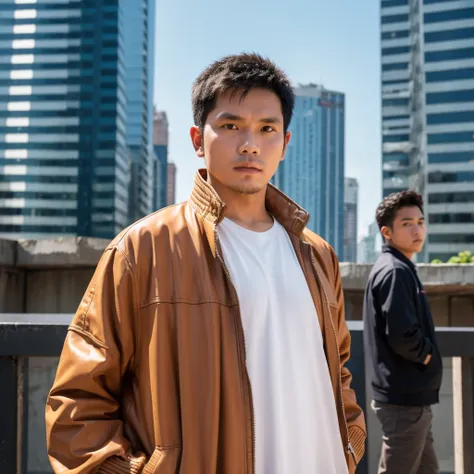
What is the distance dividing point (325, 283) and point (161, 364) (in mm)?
586

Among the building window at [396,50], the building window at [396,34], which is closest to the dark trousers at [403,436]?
the building window at [396,50]

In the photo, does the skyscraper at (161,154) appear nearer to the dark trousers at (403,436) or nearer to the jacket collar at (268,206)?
the dark trousers at (403,436)

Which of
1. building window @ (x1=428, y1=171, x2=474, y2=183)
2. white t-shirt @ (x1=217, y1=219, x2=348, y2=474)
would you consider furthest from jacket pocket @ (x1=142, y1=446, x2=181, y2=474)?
building window @ (x1=428, y1=171, x2=474, y2=183)

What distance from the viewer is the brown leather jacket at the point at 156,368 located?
1.32 meters

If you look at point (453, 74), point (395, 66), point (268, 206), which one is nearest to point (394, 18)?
point (395, 66)

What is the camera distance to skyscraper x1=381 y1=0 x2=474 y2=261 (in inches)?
3364

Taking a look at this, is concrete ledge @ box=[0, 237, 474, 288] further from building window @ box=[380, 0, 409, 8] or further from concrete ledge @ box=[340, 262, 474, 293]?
building window @ box=[380, 0, 409, 8]

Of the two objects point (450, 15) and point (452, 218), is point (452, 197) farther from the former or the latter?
point (450, 15)

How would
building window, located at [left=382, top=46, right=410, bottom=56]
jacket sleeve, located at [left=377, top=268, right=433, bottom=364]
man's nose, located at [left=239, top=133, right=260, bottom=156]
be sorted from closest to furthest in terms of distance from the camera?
man's nose, located at [left=239, top=133, right=260, bottom=156]
jacket sleeve, located at [left=377, top=268, right=433, bottom=364]
building window, located at [left=382, top=46, right=410, bottom=56]

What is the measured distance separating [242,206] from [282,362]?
484 millimetres

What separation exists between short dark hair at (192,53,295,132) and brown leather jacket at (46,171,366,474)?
39 cm

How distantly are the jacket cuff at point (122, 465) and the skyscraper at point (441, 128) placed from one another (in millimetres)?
89199

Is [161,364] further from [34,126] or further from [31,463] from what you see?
[34,126]

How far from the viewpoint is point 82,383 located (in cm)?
133
